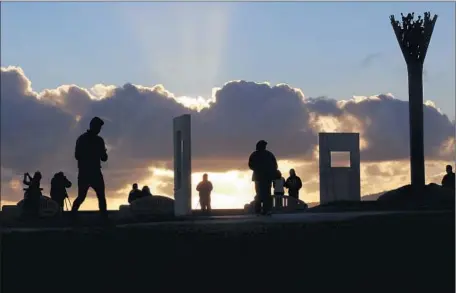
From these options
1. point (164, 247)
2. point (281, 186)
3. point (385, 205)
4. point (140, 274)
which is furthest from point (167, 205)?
point (140, 274)

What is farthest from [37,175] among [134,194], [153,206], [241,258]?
[241,258]

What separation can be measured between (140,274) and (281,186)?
18.1 meters

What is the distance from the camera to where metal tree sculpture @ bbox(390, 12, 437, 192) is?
24812mm

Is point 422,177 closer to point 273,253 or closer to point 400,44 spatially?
point 400,44

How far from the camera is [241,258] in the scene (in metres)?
11.0

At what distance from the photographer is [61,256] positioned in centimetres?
1162

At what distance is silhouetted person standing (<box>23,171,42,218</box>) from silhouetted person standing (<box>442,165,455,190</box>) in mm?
11426

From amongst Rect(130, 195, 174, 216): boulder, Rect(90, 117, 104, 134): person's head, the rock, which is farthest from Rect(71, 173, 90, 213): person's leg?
the rock

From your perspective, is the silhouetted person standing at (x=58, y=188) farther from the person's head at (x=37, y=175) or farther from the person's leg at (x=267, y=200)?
the person's leg at (x=267, y=200)

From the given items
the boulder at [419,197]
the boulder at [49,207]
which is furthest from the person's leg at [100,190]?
the boulder at [419,197]

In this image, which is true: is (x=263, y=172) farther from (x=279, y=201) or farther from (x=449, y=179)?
(x=279, y=201)

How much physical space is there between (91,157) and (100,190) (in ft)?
2.18

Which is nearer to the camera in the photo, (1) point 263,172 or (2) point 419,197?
(1) point 263,172

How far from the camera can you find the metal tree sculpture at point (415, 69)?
24812 millimetres
